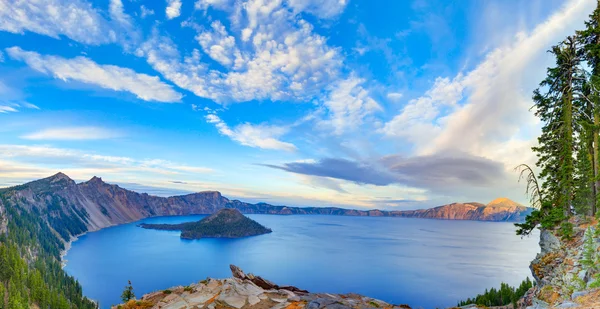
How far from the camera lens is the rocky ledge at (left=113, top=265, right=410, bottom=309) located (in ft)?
62.2

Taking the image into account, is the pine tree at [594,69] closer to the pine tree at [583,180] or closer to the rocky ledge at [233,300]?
the pine tree at [583,180]

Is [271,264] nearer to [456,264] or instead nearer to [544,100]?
[456,264]

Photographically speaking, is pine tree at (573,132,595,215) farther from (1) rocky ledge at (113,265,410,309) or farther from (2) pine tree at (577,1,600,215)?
(1) rocky ledge at (113,265,410,309)

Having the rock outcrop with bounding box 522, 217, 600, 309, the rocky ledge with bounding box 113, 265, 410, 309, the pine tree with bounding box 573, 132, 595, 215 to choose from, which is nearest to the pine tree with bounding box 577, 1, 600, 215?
the pine tree with bounding box 573, 132, 595, 215

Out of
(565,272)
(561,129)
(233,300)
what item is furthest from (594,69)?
(233,300)

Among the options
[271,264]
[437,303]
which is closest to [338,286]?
[437,303]

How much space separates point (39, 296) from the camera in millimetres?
120062

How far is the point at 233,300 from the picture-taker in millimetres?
19578

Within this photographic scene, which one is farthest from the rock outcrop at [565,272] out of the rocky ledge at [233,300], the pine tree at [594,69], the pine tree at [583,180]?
the rocky ledge at [233,300]

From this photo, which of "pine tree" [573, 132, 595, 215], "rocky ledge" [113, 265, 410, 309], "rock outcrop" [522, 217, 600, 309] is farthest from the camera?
"pine tree" [573, 132, 595, 215]

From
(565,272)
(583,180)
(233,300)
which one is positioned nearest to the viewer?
(233,300)

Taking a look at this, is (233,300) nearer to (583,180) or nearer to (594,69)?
(583,180)

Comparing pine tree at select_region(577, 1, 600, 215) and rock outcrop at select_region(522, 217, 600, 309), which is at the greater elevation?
pine tree at select_region(577, 1, 600, 215)

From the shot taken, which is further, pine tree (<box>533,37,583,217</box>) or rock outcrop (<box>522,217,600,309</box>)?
pine tree (<box>533,37,583,217</box>)
